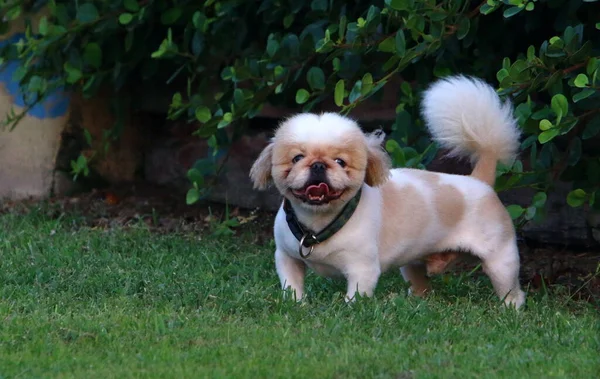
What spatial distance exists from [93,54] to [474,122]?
282 centimetres

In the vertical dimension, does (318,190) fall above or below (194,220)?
above

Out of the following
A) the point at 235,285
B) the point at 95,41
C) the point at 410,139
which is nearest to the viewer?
the point at 235,285

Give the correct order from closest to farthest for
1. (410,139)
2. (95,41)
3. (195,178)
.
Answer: (410,139) < (195,178) < (95,41)

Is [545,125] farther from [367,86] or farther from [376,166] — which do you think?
[367,86]

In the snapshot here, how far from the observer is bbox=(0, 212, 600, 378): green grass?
3.35 m

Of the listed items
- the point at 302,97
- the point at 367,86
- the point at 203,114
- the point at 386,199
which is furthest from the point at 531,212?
the point at 203,114

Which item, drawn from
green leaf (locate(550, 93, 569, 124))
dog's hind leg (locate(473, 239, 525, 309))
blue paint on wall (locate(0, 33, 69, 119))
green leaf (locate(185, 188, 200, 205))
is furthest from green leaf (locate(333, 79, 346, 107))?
blue paint on wall (locate(0, 33, 69, 119))

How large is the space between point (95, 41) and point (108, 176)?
1.21 meters

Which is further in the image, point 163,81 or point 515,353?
point 163,81

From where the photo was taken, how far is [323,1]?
5.40 metres

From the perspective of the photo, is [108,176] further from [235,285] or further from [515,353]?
[515,353]

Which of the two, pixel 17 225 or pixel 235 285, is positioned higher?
pixel 235 285

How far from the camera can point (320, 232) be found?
418 centimetres

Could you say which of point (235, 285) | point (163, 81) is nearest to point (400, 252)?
point (235, 285)
